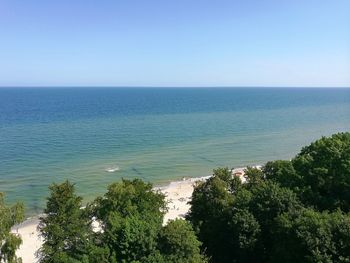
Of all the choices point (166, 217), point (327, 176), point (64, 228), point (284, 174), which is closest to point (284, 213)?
point (327, 176)

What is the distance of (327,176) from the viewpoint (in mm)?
28812

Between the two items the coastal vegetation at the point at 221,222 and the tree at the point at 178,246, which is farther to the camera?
the coastal vegetation at the point at 221,222

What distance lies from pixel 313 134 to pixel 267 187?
83800 mm

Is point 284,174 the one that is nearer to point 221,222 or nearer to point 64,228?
point 221,222

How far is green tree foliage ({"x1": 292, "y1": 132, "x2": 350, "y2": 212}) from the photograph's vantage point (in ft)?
90.7

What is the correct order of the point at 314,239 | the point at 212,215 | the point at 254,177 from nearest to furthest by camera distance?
1. the point at 314,239
2. the point at 212,215
3. the point at 254,177

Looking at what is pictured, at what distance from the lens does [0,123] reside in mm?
119062

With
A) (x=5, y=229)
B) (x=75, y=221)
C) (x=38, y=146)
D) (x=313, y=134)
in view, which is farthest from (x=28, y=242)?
(x=313, y=134)

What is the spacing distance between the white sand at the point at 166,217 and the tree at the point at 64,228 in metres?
6.61

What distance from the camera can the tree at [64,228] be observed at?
2434 centimetres

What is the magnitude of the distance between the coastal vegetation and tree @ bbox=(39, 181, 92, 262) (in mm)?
67

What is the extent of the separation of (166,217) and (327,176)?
20.6 m

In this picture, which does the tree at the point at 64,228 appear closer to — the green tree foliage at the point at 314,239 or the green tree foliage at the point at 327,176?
the green tree foliage at the point at 314,239

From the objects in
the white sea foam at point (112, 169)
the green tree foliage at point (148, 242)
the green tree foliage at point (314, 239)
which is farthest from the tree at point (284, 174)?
the white sea foam at point (112, 169)
